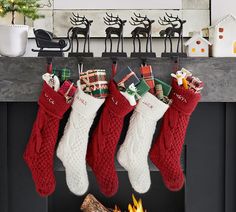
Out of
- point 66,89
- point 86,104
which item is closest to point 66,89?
point 66,89

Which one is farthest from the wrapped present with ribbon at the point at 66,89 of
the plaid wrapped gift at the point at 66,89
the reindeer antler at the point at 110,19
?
the reindeer antler at the point at 110,19

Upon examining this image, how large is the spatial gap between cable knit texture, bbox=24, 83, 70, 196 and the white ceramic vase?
233mm

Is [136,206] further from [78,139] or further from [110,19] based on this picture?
[110,19]

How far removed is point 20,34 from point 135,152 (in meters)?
0.69

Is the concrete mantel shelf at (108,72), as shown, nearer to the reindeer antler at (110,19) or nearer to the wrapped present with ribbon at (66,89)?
the wrapped present with ribbon at (66,89)

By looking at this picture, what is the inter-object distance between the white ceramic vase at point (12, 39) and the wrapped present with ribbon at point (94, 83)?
311mm

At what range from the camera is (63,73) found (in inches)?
72.1

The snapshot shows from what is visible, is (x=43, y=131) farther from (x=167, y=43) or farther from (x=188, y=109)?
(x=167, y=43)

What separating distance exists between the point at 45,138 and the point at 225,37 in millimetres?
865

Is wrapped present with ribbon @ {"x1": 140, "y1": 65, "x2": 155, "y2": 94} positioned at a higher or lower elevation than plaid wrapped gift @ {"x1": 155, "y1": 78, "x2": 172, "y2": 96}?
higher

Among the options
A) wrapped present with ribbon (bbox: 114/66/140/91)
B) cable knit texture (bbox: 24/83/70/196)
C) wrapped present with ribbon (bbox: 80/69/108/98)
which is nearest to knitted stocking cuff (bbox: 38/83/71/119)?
cable knit texture (bbox: 24/83/70/196)

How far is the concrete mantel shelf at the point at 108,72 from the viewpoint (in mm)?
1862

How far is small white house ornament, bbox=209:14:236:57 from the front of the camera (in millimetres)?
1916

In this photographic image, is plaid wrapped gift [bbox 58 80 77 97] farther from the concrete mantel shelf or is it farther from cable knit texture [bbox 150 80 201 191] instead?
cable knit texture [bbox 150 80 201 191]
